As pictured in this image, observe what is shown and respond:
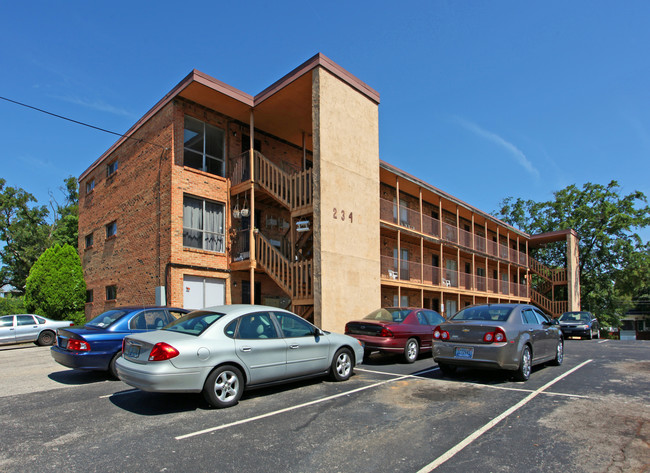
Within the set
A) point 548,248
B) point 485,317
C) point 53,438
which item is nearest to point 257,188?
point 485,317

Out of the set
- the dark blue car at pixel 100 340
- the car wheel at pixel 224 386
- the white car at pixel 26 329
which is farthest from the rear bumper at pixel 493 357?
the white car at pixel 26 329

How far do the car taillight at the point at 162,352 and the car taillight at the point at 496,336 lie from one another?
5.13 m

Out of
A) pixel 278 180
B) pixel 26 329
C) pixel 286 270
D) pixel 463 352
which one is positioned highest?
pixel 278 180

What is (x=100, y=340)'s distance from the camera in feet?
26.8

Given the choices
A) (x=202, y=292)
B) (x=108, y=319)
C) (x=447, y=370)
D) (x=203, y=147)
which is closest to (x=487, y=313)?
(x=447, y=370)

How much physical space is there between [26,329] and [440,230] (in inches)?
731

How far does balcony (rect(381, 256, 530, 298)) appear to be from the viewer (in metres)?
19.7

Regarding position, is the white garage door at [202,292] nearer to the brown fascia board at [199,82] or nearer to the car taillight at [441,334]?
the brown fascia board at [199,82]

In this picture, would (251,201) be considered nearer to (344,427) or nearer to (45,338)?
(45,338)

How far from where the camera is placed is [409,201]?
80.2 feet

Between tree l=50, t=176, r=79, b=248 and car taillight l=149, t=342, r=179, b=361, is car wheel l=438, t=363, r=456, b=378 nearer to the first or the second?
car taillight l=149, t=342, r=179, b=361

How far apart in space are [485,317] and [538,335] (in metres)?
1.15

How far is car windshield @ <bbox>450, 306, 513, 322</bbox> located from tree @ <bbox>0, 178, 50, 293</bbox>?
39644mm

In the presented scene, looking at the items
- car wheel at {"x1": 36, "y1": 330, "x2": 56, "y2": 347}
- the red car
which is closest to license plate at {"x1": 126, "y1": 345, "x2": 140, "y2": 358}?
the red car
